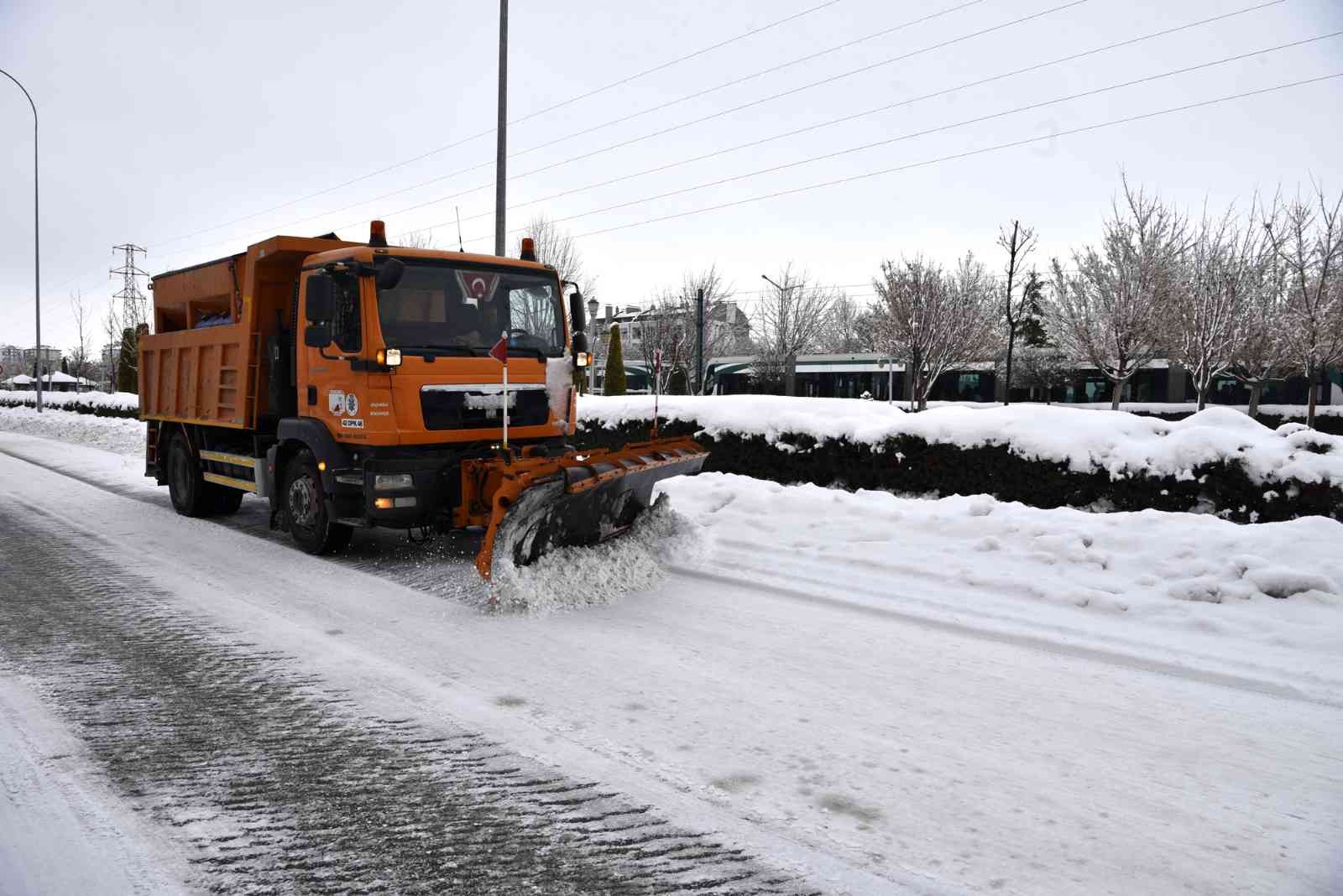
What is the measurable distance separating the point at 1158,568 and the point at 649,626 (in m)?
3.80

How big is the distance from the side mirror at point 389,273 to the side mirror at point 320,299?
0.39 meters

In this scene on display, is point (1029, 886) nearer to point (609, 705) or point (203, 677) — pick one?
point (609, 705)

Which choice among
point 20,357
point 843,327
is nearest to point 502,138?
point 843,327

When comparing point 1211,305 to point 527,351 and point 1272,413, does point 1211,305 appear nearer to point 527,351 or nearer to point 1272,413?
point 1272,413

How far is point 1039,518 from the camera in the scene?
771 centimetres

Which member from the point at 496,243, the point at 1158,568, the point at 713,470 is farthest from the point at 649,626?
the point at 496,243

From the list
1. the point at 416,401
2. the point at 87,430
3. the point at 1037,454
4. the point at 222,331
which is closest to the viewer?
the point at 416,401

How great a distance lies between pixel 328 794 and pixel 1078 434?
8.18m

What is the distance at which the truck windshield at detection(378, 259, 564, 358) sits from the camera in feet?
23.0

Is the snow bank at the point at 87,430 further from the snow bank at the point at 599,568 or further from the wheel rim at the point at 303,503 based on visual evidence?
the snow bank at the point at 599,568

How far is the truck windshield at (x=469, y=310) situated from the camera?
276 inches

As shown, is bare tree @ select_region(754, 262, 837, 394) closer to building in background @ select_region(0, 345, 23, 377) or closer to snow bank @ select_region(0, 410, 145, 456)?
snow bank @ select_region(0, 410, 145, 456)

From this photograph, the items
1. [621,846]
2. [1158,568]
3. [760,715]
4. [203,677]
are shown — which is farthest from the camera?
[1158,568]

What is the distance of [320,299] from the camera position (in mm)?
6875
